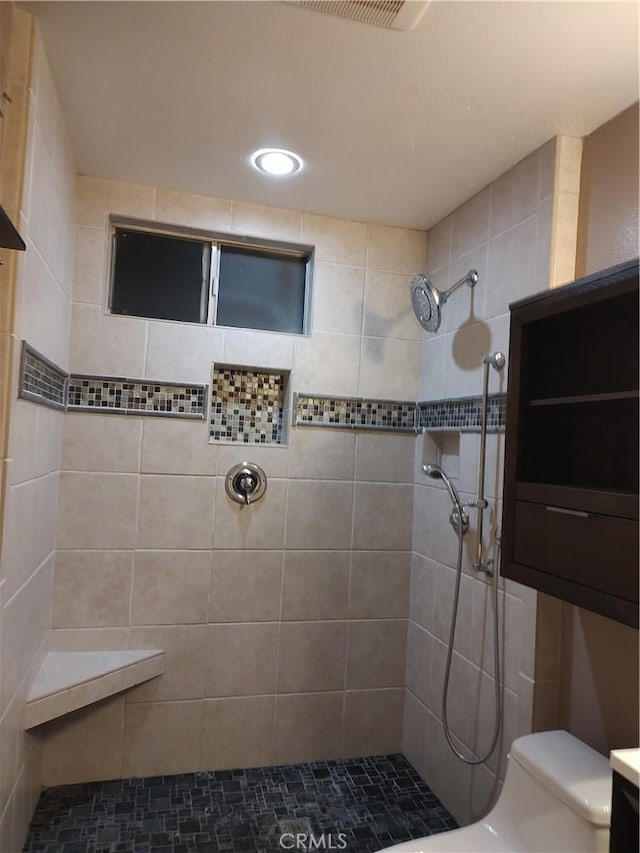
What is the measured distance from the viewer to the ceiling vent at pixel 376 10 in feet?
4.29

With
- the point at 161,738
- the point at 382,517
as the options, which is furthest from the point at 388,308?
the point at 161,738

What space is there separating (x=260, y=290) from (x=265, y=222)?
0.30m

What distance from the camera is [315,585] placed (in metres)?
2.51

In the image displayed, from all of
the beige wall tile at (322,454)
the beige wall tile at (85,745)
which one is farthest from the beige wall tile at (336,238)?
the beige wall tile at (85,745)

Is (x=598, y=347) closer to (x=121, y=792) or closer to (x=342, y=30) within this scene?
(x=342, y=30)

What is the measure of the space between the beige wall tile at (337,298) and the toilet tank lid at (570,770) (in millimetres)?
1712

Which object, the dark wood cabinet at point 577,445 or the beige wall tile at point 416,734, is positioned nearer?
the dark wood cabinet at point 577,445

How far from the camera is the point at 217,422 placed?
8.18 ft

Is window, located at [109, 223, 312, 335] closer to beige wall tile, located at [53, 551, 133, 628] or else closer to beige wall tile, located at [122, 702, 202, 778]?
beige wall tile, located at [53, 551, 133, 628]

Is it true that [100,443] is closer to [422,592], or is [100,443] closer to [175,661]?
[175,661]

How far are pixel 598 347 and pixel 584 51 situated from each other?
0.76 metres

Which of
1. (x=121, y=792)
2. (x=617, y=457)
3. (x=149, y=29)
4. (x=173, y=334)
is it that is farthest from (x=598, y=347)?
(x=121, y=792)

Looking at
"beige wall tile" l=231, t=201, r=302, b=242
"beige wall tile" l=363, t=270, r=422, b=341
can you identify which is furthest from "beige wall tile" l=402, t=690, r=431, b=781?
"beige wall tile" l=231, t=201, r=302, b=242

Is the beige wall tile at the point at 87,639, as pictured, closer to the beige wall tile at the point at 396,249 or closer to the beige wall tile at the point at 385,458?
the beige wall tile at the point at 385,458
